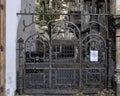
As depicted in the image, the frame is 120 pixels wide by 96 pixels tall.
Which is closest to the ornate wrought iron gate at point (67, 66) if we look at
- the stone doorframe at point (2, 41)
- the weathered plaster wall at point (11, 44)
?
the weathered plaster wall at point (11, 44)

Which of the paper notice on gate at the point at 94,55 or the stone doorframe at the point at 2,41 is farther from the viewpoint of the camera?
the paper notice on gate at the point at 94,55

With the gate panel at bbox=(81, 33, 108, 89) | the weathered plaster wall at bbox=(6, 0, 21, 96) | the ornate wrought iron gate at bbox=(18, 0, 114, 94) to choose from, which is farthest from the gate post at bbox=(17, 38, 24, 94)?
the gate panel at bbox=(81, 33, 108, 89)

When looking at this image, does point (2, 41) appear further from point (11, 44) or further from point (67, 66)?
point (67, 66)

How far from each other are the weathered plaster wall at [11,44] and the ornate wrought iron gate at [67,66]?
12.5 inches

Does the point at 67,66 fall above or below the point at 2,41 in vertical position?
below

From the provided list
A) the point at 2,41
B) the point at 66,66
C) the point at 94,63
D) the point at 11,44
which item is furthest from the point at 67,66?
the point at 2,41

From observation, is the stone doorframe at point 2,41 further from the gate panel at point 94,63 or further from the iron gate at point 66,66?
the gate panel at point 94,63

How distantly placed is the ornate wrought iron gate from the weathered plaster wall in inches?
12.5

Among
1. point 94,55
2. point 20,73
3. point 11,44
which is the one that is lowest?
point 20,73

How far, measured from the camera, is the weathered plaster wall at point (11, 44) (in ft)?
31.0

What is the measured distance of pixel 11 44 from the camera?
999 centimetres

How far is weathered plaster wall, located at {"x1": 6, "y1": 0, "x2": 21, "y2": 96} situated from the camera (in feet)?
31.0

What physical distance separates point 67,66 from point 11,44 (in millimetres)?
1599

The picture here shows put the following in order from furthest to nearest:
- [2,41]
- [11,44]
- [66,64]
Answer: [66,64], [11,44], [2,41]
